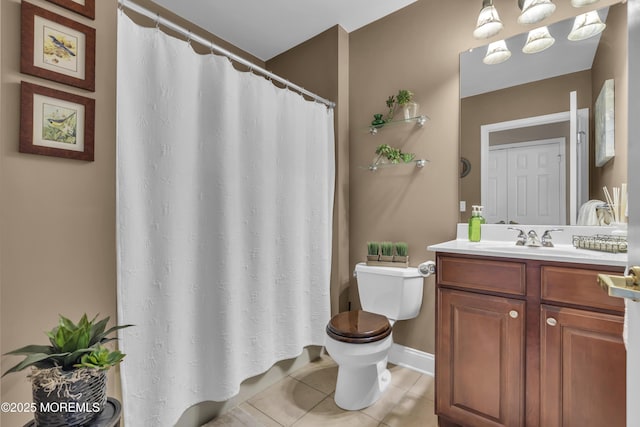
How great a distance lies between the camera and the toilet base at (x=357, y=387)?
5.29ft

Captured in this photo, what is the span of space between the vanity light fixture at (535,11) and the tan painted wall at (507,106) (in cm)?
31

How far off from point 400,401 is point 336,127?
1853 millimetres

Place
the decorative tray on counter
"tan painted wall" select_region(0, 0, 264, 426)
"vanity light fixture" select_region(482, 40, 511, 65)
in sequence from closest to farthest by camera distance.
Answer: "tan painted wall" select_region(0, 0, 264, 426) → the decorative tray on counter → "vanity light fixture" select_region(482, 40, 511, 65)

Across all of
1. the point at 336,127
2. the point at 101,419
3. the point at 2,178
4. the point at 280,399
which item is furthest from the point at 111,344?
the point at 336,127

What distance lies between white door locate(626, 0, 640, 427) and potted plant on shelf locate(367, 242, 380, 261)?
1385 millimetres

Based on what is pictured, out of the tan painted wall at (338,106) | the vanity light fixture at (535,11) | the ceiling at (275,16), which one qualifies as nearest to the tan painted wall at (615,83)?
the vanity light fixture at (535,11)

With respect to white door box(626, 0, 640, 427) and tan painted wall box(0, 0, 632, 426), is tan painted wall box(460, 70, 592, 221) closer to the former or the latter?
tan painted wall box(0, 0, 632, 426)

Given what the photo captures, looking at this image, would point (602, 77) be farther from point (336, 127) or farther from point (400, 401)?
point (400, 401)

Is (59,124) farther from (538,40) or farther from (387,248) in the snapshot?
(538,40)

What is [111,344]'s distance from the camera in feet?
3.67

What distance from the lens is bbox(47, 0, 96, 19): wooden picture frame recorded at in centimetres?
98

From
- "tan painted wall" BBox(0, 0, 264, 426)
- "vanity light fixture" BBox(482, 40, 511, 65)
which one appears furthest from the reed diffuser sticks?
"tan painted wall" BBox(0, 0, 264, 426)

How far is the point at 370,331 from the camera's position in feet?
5.02

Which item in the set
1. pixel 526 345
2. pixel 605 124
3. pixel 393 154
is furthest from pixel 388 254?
pixel 605 124
